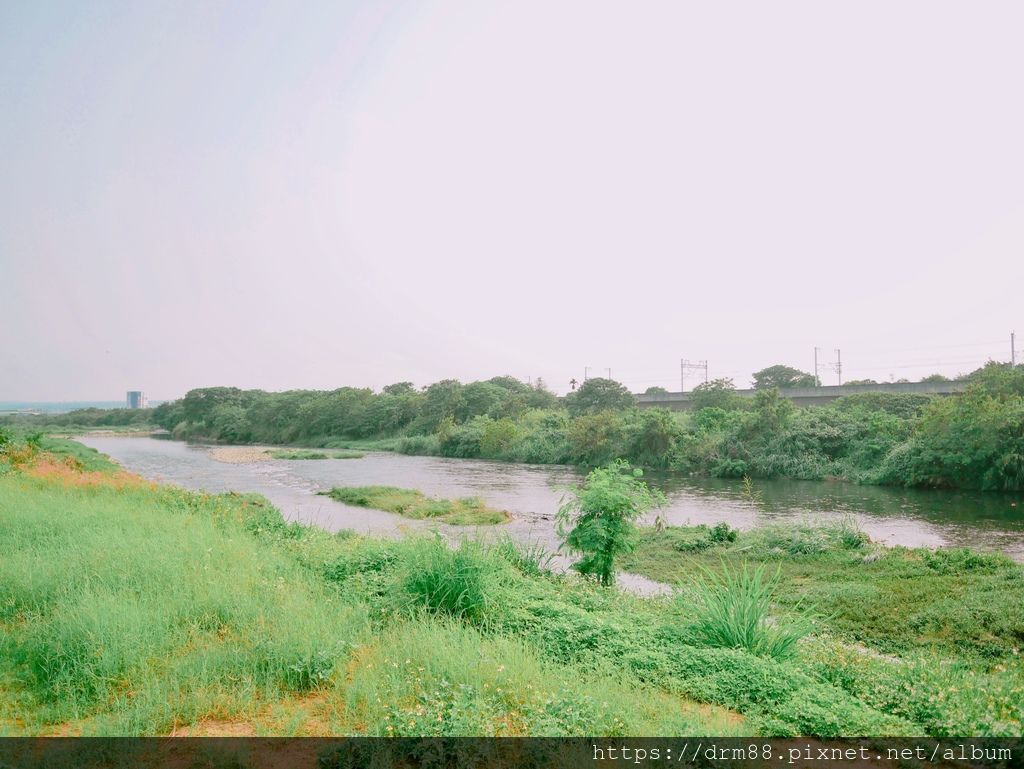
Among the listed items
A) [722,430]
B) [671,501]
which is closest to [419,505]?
[671,501]

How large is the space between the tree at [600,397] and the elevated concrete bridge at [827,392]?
255cm

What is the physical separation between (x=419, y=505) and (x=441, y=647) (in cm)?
1812

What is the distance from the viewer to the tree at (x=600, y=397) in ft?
181

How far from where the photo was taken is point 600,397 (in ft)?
A: 183

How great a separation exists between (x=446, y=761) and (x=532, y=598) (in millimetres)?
3564

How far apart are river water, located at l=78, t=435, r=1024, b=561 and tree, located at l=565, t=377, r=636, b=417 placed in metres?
17.4

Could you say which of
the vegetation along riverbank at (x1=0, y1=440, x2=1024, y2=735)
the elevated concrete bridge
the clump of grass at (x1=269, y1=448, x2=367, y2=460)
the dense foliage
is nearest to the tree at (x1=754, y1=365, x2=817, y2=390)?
the dense foliage

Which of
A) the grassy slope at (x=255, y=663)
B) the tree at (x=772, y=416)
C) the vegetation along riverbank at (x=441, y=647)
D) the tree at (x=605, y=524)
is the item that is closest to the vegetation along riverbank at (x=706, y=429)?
the tree at (x=772, y=416)

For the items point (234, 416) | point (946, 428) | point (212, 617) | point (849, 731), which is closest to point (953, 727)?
point (849, 731)

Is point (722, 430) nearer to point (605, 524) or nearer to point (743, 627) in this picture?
point (605, 524)

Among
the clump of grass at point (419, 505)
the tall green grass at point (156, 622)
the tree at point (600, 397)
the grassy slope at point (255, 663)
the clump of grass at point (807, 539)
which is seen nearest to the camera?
the grassy slope at point (255, 663)

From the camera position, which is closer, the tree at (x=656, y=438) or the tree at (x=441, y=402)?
the tree at (x=656, y=438)

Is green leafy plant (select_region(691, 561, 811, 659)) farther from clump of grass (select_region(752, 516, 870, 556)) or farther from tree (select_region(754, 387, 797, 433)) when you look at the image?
tree (select_region(754, 387, 797, 433))

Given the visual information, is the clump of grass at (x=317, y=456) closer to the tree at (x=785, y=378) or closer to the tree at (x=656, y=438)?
the tree at (x=656, y=438)
